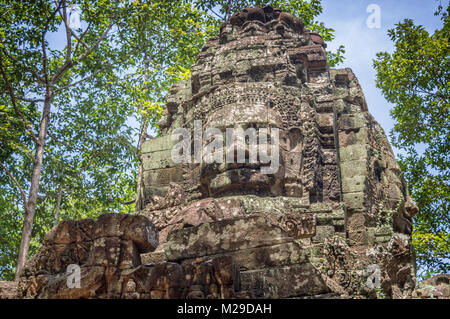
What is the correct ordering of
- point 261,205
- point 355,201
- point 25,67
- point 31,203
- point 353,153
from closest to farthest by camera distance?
point 261,205 < point 355,201 < point 353,153 < point 31,203 < point 25,67

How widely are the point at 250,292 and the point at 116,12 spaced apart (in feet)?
43.9

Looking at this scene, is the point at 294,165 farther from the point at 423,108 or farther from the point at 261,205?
the point at 423,108

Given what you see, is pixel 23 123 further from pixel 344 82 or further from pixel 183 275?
pixel 183 275

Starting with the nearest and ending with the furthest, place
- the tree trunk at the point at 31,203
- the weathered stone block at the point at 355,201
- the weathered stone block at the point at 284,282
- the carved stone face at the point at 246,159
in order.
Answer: the weathered stone block at the point at 284,282, the carved stone face at the point at 246,159, the weathered stone block at the point at 355,201, the tree trunk at the point at 31,203

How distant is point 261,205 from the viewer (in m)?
8.95

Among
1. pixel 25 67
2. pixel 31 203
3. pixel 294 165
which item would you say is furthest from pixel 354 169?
pixel 25 67

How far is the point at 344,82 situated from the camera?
38.0ft

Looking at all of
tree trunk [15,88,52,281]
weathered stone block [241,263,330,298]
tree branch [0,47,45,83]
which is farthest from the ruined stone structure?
tree branch [0,47,45,83]

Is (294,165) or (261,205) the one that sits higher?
(294,165)

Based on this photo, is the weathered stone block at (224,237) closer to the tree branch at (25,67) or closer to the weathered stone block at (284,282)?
the weathered stone block at (284,282)

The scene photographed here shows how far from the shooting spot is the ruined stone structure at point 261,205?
6.01 metres

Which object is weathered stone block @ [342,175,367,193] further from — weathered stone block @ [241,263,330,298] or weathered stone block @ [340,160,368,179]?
weathered stone block @ [241,263,330,298]

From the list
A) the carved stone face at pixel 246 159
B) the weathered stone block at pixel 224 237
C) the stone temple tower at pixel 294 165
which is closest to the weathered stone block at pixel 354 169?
the stone temple tower at pixel 294 165

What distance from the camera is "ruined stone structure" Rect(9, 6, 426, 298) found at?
601cm
